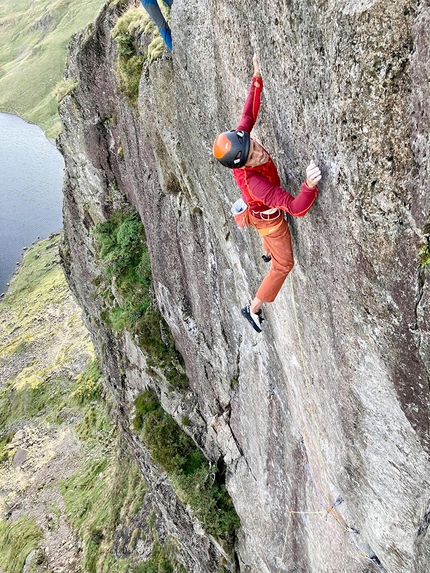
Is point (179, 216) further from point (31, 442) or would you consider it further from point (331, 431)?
point (31, 442)

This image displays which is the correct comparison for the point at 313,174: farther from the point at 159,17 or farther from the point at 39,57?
the point at 39,57

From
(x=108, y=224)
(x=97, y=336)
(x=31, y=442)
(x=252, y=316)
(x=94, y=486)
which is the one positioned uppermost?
(x=252, y=316)

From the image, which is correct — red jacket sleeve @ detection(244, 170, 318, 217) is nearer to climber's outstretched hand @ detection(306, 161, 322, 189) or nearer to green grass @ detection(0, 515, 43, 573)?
climber's outstretched hand @ detection(306, 161, 322, 189)

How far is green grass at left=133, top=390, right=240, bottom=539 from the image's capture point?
16.6m

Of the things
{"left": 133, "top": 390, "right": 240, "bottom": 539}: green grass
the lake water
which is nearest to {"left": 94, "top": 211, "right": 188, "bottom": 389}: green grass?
{"left": 133, "top": 390, "right": 240, "bottom": 539}: green grass

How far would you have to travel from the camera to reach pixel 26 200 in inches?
3342

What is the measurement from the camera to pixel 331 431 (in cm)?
791

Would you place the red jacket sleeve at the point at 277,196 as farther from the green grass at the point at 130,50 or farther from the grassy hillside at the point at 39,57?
the grassy hillside at the point at 39,57

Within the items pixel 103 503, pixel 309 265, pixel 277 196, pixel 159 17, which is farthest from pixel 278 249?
pixel 103 503

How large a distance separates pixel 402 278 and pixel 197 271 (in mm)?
9221

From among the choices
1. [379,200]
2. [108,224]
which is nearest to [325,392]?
[379,200]

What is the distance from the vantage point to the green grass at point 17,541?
32438 millimetres

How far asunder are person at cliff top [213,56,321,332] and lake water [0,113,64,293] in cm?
7775

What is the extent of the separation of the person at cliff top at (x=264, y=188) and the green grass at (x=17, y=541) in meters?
34.9
